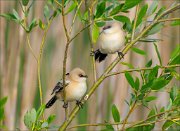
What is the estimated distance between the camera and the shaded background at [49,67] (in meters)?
1.84

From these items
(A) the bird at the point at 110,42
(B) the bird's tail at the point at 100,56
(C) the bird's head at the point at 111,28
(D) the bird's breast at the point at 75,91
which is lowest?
(D) the bird's breast at the point at 75,91

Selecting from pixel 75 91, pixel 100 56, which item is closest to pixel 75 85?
pixel 75 91

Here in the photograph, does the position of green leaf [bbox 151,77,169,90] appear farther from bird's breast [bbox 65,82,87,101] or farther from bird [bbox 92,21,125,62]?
bird's breast [bbox 65,82,87,101]

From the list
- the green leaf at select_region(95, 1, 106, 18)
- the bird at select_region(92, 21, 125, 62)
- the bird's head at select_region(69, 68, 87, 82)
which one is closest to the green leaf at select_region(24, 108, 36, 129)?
the green leaf at select_region(95, 1, 106, 18)

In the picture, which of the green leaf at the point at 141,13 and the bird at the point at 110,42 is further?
the bird at the point at 110,42

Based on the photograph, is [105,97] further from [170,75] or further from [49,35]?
[170,75]

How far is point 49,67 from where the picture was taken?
81.0 inches

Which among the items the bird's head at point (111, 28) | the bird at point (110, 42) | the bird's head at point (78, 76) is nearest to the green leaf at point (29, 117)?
the bird at point (110, 42)

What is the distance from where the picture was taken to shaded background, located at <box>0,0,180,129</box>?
1.84 m

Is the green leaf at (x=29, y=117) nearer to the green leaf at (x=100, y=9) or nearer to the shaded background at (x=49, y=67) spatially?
the green leaf at (x=100, y=9)

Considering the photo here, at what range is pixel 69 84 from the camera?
5.49ft

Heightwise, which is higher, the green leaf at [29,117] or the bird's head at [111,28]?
the bird's head at [111,28]

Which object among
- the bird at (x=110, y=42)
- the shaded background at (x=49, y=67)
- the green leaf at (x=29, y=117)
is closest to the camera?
the green leaf at (x=29, y=117)

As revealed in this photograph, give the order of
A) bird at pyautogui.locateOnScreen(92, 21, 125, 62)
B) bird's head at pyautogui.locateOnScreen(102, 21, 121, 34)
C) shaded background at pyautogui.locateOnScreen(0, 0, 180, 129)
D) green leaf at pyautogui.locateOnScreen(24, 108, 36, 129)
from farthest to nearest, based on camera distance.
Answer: shaded background at pyautogui.locateOnScreen(0, 0, 180, 129), bird's head at pyautogui.locateOnScreen(102, 21, 121, 34), bird at pyautogui.locateOnScreen(92, 21, 125, 62), green leaf at pyautogui.locateOnScreen(24, 108, 36, 129)
